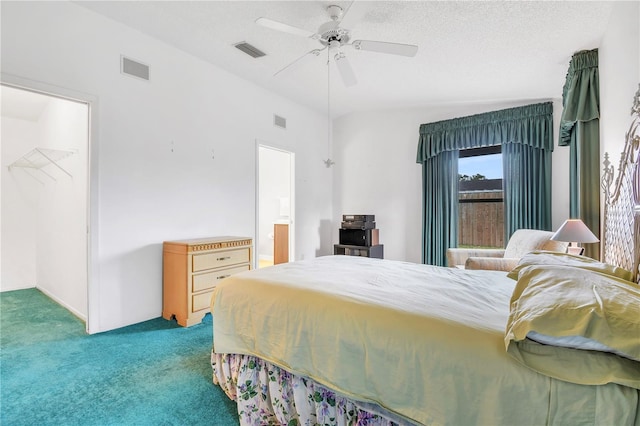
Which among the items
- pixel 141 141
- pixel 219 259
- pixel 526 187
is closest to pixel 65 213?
pixel 141 141

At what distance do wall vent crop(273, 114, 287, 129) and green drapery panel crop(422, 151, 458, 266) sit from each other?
7.35 ft

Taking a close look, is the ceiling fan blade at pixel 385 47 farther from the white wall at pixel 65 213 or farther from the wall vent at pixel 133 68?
the white wall at pixel 65 213

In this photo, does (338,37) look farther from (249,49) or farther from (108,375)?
(108,375)

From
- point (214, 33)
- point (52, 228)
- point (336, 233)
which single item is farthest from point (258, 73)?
point (52, 228)

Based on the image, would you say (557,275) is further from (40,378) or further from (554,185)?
(554,185)

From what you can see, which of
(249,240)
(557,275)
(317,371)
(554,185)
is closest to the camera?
(557,275)

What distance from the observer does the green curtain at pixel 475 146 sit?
3713 mm

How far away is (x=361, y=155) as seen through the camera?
5281mm

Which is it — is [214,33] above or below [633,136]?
above

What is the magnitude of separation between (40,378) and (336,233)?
13.9 feet

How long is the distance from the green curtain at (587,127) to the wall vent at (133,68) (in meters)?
3.98

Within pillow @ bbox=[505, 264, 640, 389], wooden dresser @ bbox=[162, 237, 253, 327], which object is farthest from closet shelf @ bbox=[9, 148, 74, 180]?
pillow @ bbox=[505, 264, 640, 389]

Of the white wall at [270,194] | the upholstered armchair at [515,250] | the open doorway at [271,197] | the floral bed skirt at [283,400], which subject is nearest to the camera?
the floral bed skirt at [283,400]

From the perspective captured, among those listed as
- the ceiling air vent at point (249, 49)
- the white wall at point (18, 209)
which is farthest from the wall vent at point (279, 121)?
the white wall at point (18, 209)
